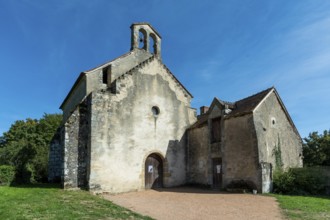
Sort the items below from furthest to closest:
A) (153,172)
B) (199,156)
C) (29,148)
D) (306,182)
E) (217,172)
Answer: (29,148), (199,156), (153,172), (217,172), (306,182)

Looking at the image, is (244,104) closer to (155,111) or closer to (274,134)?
(274,134)

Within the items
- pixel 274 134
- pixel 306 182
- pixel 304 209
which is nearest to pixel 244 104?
pixel 274 134

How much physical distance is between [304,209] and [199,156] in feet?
30.0

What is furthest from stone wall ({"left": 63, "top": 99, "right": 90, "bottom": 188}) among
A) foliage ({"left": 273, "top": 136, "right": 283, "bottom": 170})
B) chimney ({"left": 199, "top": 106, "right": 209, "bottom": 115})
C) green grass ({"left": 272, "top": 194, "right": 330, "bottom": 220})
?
chimney ({"left": 199, "top": 106, "right": 209, "bottom": 115})

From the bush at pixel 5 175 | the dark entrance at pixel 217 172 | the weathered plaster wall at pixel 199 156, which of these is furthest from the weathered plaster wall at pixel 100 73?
the dark entrance at pixel 217 172

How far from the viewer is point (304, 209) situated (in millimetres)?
10250

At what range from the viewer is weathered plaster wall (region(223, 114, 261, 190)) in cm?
1517

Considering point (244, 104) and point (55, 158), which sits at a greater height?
point (244, 104)

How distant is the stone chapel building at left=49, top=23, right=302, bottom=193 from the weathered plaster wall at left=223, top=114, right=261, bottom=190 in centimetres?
5

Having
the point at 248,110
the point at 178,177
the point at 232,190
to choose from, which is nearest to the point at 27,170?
the point at 178,177

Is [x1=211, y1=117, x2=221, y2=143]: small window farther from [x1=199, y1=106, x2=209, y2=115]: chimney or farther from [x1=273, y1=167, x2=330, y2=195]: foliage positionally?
[x1=199, y1=106, x2=209, y2=115]: chimney

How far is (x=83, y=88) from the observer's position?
17.8 metres

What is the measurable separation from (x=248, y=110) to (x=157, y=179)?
7160 mm

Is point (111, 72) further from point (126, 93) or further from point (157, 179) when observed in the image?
point (157, 179)
